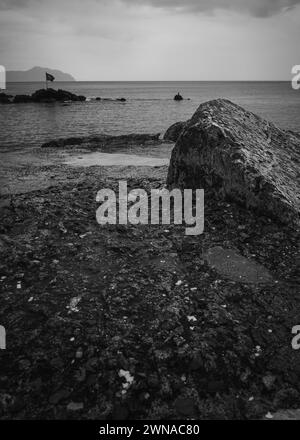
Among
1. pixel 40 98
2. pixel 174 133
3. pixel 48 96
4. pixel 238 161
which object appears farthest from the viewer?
pixel 48 96

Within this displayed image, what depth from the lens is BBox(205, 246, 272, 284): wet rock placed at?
512cm

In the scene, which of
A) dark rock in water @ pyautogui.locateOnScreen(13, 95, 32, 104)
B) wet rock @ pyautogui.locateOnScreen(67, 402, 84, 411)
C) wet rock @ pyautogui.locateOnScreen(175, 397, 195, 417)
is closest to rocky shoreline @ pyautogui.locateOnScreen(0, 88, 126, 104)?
dark rock in water @ pyautogui.locateOnScreen(13, 95, 32, 104)

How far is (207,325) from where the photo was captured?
165 inches

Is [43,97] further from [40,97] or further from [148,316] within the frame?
[148,316]

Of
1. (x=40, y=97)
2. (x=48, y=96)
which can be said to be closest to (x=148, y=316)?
(x=40, y=97)

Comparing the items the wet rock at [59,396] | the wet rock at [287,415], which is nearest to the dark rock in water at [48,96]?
the wet rock at [59,396]

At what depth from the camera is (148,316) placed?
4.35 metres

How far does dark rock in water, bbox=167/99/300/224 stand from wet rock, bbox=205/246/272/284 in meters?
1.30

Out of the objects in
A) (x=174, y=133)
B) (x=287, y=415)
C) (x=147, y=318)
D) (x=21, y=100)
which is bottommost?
(x=287, y=415)

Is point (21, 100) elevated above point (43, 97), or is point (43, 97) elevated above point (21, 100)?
point (43, 97)

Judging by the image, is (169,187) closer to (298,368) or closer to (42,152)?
(298,368)

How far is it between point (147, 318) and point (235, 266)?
5.92ft

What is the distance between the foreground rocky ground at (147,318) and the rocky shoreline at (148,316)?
0.04 ft
